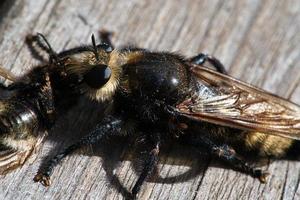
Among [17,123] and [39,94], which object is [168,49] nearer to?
[39,94]

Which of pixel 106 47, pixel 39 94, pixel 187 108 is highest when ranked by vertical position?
pixel 106 47

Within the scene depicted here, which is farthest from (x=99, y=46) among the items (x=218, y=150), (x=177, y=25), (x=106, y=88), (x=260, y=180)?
(x=260, y=180)

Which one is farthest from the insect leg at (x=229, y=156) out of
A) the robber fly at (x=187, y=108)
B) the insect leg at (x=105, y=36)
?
the insect leg at (x=105, y=36)

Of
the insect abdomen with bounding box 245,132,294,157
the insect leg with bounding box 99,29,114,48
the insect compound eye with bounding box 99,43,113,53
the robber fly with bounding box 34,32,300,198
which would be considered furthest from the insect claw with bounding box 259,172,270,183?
the insect leg with bounding box 99,29,114,48

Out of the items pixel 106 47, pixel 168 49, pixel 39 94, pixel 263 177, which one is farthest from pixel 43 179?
pixel 168 49

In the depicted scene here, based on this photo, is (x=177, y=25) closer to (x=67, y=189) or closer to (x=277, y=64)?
(x=277, y=64)

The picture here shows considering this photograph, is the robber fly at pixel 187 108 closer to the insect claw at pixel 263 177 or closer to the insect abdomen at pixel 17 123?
the insect claw at pixel 263 177

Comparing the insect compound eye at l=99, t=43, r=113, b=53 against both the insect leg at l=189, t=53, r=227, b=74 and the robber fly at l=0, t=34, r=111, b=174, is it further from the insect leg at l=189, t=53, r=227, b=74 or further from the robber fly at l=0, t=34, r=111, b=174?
the insect leg at l=189, t=53, r=227, b=74
